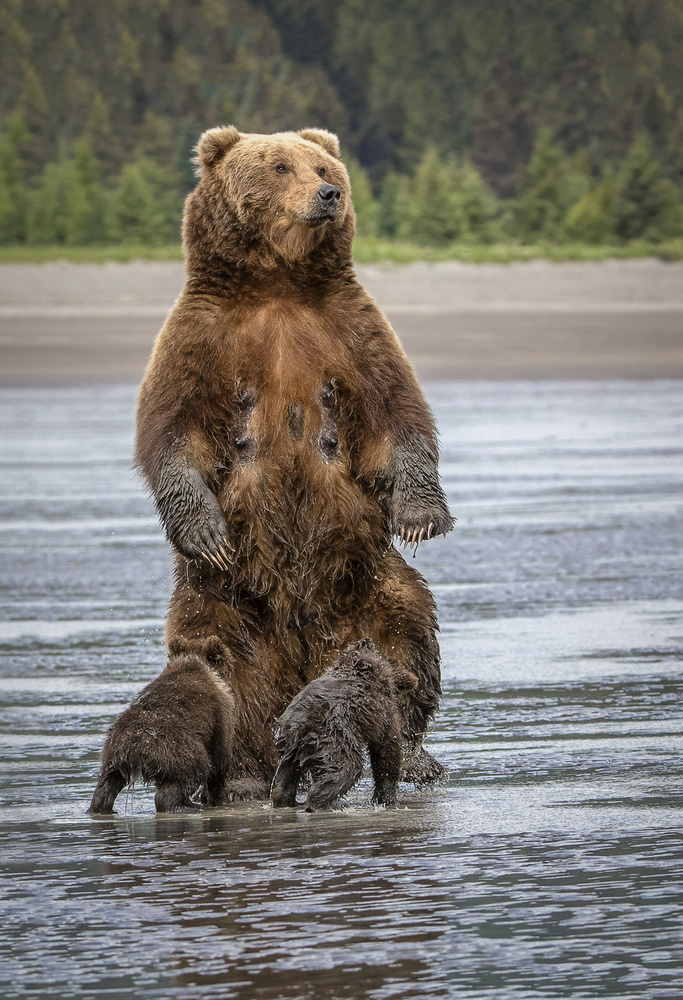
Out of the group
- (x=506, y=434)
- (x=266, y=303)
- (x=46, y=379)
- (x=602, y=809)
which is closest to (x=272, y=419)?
(x=266, y=303)

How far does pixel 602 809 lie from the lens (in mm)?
3953

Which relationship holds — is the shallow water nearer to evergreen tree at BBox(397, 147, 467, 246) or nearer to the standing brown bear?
the standing brown bear

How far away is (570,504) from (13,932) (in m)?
7.18

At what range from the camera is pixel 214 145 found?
15.6 ft

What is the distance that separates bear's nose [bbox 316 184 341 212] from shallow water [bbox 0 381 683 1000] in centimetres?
144

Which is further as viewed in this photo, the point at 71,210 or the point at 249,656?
the point at 71,210

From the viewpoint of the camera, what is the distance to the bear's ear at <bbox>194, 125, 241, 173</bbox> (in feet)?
15.6

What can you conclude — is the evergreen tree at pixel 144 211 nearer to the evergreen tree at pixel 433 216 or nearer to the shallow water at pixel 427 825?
the evergreen tree at pixel 433 216

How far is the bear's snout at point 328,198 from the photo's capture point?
4465 mm

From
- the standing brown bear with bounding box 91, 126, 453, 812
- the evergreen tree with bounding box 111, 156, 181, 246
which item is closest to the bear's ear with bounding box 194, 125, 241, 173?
the standing brown bear with bounding box 91, 126, 453, 812

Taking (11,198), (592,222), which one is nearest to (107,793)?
(592,222)

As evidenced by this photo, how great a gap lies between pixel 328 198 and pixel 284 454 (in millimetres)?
647

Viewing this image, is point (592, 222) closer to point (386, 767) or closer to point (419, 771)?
point (419, 771)

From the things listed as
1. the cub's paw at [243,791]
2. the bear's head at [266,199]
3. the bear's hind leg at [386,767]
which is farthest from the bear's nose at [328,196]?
the cub's paw at [243,791]
